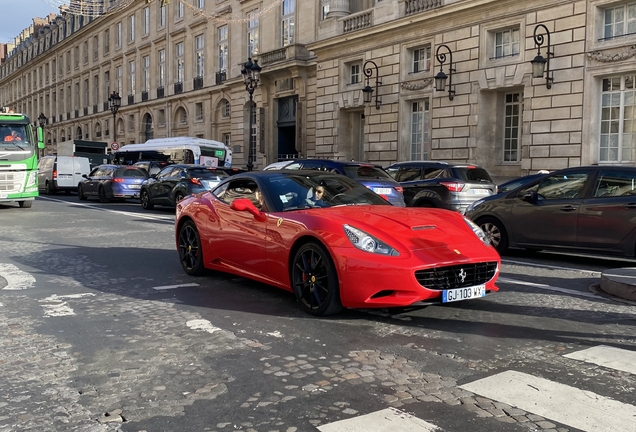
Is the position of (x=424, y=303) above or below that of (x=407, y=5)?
below

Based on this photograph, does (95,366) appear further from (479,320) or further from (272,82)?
(272,82)

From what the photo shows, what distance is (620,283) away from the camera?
22.6ft

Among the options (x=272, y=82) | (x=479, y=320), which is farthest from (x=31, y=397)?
(x=272, y=82)

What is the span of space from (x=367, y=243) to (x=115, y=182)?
65.3 ft

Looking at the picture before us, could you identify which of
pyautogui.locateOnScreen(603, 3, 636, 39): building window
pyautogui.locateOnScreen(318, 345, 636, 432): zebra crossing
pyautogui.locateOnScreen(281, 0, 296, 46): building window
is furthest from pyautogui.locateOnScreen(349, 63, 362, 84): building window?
pyautogui.locateOnScreen(318, 345, 636, 432): zebra crossing

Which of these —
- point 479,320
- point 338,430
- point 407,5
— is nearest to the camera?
point 338,430

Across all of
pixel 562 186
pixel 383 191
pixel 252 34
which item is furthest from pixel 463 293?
pixel 252 34

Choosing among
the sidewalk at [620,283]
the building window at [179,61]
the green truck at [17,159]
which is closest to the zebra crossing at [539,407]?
the sidewalk at [620,283]

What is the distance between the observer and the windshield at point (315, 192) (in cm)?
662

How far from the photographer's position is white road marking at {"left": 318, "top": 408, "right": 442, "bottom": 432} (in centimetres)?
333

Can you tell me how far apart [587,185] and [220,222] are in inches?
220

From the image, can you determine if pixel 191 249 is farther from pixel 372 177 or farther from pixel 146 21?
pixel 146 21

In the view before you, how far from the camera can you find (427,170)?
50.6 feet

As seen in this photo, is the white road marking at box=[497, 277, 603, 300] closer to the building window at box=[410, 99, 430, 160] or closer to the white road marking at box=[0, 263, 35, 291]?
the white road marking at box=[0, 263, 35, 291]
